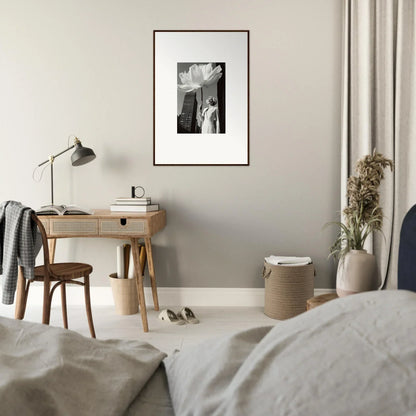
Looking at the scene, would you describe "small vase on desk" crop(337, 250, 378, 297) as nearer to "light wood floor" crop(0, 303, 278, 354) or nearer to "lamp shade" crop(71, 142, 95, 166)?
"light wood floor" crop(0, 303, 278, 354)

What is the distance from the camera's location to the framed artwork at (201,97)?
3.32 m

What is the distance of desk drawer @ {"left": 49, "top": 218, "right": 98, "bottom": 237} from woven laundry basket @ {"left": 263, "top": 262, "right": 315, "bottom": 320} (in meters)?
1.23

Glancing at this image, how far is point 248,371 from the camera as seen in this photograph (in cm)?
69

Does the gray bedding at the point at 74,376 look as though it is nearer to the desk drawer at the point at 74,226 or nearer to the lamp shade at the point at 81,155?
the desk drawer at the point at 74,226

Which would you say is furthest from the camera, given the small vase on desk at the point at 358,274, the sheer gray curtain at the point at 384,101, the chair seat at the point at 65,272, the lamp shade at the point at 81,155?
the lamp shade at the point at 81,155

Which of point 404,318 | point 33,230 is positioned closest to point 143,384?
point 404,318

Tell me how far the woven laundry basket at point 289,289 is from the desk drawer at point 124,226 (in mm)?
954

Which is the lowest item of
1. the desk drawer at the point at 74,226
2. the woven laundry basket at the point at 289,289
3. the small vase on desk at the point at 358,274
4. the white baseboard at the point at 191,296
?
the white baseboard at the point at 191,296

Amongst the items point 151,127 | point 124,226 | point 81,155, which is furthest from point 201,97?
point 124,226

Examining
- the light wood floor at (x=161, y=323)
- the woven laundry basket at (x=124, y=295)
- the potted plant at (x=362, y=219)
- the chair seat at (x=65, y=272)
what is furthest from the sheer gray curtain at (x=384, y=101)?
the chair seat at (x=65, y=272)

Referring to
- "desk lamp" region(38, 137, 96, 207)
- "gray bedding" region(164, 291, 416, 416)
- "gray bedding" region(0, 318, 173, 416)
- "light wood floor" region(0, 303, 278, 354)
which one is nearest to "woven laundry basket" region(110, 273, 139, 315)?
"light wood floor" region(0, 303, 278, 354)

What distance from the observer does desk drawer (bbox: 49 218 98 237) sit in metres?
2.75

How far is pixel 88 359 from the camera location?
2.90 ft

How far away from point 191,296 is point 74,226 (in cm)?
112
